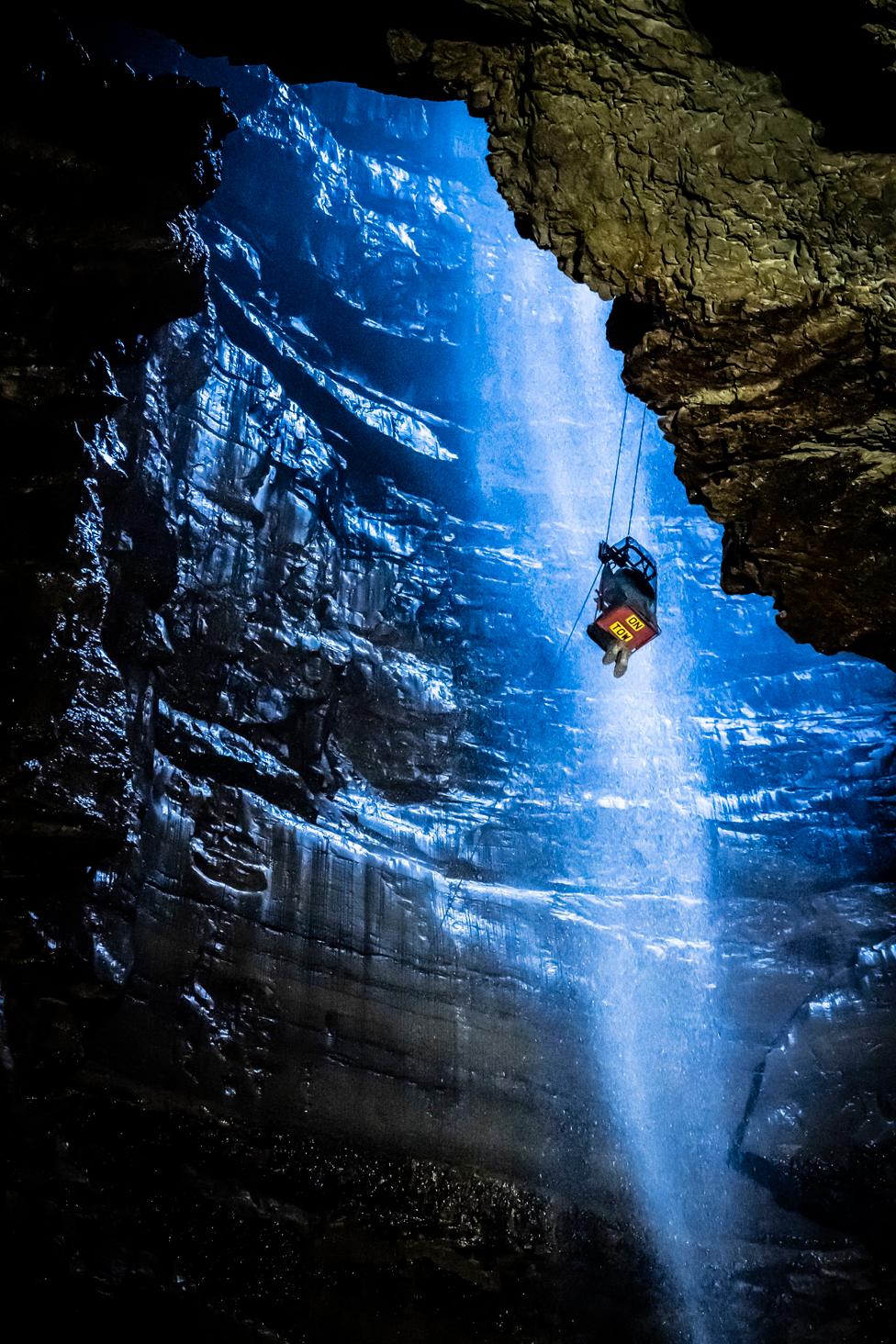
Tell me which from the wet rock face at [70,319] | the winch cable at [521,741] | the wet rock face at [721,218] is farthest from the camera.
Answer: the winch cable at [521,741]

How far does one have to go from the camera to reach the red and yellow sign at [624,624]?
688 centimetres

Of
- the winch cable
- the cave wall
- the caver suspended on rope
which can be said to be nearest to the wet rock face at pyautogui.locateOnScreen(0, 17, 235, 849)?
the cave wall

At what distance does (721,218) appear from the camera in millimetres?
4422

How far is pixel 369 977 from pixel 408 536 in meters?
7.82

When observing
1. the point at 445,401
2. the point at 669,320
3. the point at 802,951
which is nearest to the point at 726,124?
the point at 669,320

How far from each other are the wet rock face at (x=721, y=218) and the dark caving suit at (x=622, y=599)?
1.93 m

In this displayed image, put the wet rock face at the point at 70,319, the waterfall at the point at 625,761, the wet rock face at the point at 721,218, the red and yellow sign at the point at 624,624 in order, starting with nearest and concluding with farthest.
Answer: the wet rock face at the point at 721,218 < the red and yellow sign at the point at 624,624 < the wet rock face at the point at 70,319 < the waterfall at the point at 625,761

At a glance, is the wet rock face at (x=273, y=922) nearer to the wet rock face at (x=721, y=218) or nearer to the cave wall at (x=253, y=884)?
the cave wall at (x=253, y=884)

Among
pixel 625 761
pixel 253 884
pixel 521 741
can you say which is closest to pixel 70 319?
pixel 253 884

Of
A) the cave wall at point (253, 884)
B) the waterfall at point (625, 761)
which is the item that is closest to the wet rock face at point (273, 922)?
the cave wall at point (253, 884)

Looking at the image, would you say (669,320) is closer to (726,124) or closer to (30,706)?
(726,124)

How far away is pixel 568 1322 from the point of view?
9273mm

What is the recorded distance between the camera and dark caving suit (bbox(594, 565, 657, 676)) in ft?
22.6

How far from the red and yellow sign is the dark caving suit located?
1.2 inches
